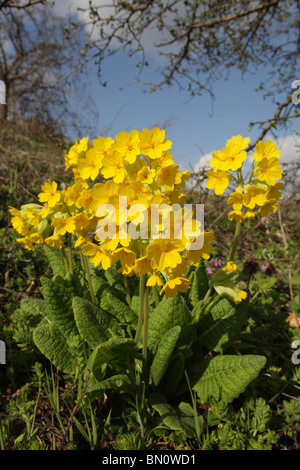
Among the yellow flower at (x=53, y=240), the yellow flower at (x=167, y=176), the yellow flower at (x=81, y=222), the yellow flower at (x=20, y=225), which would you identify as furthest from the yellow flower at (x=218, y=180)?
the yellow flower at (x=20, y=225)

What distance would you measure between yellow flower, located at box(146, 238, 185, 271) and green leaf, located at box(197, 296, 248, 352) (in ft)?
2.68

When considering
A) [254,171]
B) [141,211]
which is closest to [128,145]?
[141,211]

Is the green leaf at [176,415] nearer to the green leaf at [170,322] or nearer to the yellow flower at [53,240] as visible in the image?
the green leaf at [170,322]

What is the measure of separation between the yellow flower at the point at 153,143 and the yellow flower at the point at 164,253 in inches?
16.7

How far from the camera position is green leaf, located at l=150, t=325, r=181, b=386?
182 cm

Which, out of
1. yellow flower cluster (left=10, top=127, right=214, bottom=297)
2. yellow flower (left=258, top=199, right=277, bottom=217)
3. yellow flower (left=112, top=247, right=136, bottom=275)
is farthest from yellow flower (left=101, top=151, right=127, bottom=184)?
yellow flower (left=258, top=199, right=277, bottom=217)

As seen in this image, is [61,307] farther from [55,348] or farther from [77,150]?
[77,150]

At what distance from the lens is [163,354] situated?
74.4 inches

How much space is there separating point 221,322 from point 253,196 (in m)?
0.82

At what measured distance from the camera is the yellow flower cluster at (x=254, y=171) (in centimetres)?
189

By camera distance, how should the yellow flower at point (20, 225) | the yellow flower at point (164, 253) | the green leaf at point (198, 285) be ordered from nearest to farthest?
1. the yellow flower at point (164, 253)
2. the yellow flower at point (20, 225)
3. the green leaf at point (198, 285)
